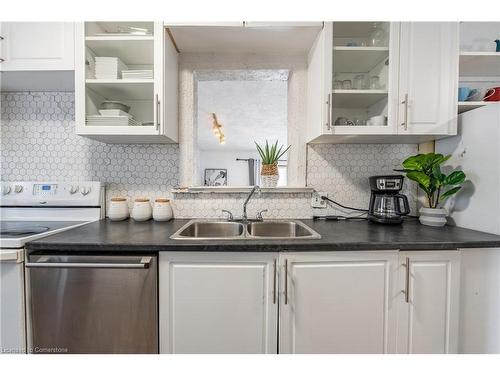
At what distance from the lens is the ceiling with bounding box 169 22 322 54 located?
137 cm

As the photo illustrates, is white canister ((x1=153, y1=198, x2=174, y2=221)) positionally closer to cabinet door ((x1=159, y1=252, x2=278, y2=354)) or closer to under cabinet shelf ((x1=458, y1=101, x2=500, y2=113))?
cabinet door ((x1=159, y1=252, x2=278, y2=354))

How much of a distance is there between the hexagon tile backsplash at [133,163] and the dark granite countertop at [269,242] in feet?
1.41

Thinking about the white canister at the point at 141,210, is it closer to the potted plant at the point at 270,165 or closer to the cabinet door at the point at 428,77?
the potted plant at the point at 270,165

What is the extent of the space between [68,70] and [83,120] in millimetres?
302

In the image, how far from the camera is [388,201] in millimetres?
1495

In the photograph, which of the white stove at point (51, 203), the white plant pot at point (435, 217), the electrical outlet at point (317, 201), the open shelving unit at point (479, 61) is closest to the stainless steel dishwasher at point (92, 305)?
the white stove at point (51, 203)

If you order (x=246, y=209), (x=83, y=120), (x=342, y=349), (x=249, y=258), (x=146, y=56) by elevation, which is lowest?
(x=342, y=349)

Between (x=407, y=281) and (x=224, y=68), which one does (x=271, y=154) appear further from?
(x=407, y=281)

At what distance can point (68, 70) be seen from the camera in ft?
4.37

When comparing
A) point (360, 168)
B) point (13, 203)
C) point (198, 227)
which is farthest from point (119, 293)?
point (360, 168)

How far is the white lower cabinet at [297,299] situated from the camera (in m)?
1.06

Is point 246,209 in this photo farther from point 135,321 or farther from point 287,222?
point 135,321

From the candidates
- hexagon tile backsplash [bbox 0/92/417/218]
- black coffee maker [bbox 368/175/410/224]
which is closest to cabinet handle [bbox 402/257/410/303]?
black coffee maker [bbox 368/175/410/224]

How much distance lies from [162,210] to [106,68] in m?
0.90
